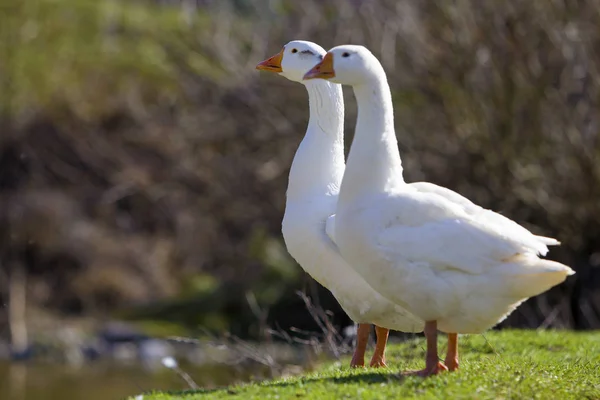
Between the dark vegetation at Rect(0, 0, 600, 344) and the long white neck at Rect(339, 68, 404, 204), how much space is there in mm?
4318

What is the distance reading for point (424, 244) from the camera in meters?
6.20

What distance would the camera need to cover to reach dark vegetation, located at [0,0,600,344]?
16.7m

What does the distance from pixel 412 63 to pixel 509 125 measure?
209cm

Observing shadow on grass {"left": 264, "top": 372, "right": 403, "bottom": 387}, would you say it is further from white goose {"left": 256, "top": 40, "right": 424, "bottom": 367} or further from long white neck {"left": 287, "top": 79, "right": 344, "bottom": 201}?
long white neck {"left": 287, "top": 79, "right": 344, "bottom": 201}

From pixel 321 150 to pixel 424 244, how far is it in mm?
2402

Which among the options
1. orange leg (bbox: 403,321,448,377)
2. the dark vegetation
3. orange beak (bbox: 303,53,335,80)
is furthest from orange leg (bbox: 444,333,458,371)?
the dark vegetation

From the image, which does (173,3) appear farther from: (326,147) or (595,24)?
(326,147)

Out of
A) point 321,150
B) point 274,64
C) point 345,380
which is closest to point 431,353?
point 345,380

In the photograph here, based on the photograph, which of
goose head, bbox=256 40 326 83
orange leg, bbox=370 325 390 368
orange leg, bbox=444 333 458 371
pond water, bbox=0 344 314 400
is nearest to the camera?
orange leg, bbox=444 333 458 371

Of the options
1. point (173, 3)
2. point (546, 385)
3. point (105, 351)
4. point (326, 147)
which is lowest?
point (105, 351)

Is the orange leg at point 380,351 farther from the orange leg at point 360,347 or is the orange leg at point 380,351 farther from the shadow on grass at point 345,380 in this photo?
the shadow on grass at point 345,380

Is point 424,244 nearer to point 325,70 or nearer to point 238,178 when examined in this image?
point 325,70

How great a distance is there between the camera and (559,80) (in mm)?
16625

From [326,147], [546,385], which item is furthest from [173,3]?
[546,385]
